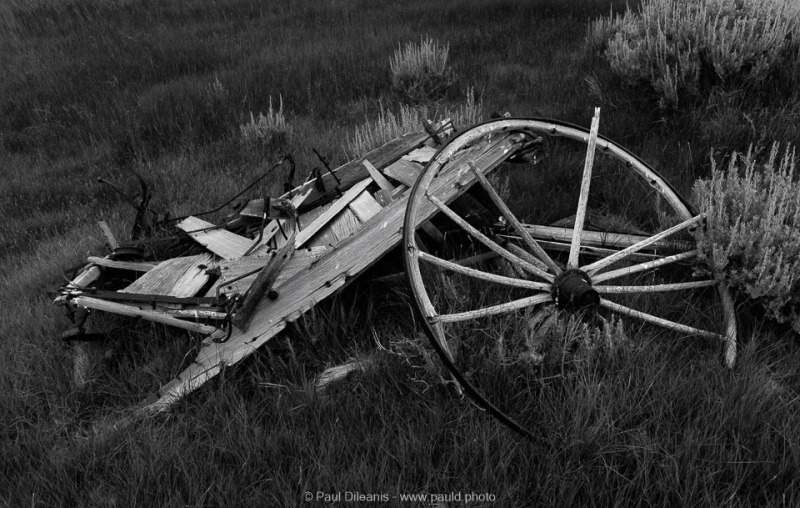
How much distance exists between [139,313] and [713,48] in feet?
14.9

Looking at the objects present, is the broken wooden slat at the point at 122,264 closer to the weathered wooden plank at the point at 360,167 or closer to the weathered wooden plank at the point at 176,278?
the weathered wooden plank at the point at 176,278

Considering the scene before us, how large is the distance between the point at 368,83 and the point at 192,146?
225 centimetres

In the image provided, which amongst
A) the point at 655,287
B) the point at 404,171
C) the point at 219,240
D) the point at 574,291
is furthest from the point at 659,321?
the point at 219,240

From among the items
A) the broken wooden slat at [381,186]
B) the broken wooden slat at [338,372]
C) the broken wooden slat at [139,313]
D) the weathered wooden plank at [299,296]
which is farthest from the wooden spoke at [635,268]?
the broken wooden slat at [139,313]

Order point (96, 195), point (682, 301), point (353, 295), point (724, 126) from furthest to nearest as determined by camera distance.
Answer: point (96, 195)
point (724, 126)
point (353, 295)
point (682, 301)

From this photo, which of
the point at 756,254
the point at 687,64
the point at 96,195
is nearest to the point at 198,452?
the point at 756,254

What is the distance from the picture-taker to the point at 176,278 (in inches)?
128

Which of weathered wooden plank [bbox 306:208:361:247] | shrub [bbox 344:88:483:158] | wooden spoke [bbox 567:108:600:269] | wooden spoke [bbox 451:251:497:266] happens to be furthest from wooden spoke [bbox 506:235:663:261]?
shrub [bbox 344:88:483:158]

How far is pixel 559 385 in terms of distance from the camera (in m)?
2.55

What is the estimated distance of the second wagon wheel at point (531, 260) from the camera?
8.36 feet

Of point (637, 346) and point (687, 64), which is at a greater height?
point (687, 64)

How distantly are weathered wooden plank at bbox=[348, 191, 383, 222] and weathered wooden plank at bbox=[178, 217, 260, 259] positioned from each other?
27.1 inches

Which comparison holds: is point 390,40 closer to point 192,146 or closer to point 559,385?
point 192,146

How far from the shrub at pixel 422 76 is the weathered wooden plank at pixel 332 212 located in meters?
3.13
